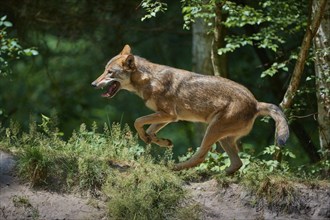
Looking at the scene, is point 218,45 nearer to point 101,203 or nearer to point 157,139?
point 157,139

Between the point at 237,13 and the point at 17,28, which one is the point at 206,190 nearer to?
the point at 237,13

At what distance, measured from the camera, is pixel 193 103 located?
1033 centimetres

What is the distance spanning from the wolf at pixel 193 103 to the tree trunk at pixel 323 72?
1878mm

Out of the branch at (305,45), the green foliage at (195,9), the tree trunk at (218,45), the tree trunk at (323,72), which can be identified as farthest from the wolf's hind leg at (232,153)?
the tree trunk at (218,45)

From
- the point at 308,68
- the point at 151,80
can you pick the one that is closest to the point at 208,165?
the point at 151,80

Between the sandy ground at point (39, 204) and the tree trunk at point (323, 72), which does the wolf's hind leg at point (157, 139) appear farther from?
the tree trunk at point (323, 72)

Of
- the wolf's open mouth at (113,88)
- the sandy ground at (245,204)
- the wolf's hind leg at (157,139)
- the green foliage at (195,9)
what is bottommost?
the sandy ground at (245,204)

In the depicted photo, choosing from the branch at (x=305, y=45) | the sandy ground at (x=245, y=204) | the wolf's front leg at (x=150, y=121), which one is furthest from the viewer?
the branch at (x=305, y=45)

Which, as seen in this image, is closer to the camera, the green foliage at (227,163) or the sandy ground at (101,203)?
the sandy ground at (101,203)

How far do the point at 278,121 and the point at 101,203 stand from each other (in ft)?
8.36

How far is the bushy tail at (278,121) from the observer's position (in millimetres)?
9269

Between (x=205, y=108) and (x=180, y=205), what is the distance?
175 centimetres

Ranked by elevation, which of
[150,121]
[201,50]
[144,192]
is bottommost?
[144,192]

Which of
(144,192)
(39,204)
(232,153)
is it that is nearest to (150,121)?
(232,153)
